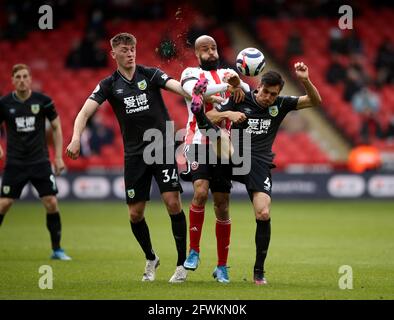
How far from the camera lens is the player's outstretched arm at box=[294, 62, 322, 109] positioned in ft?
31.5

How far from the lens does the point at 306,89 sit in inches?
386

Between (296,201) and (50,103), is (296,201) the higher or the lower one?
the lower one

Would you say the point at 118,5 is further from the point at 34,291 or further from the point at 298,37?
the point at 34,291

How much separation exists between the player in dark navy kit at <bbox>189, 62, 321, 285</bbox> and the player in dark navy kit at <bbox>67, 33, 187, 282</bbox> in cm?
67

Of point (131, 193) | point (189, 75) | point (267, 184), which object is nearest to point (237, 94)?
point (189, 75)

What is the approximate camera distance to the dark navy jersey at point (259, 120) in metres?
10.0

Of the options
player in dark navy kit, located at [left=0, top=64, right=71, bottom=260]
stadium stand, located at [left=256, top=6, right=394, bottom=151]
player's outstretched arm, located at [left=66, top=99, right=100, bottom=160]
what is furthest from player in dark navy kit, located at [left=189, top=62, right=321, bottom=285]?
stadium stand, located at [left=256, top=6, right=394, bottom=151]

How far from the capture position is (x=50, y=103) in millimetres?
12945

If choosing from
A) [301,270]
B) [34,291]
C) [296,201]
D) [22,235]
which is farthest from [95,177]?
[34,291]

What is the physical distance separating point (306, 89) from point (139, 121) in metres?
1.88

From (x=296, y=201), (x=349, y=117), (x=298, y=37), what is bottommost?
(x=296, y=201)

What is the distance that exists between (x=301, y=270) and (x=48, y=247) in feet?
15.6

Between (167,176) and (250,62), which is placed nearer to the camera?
(250,62)

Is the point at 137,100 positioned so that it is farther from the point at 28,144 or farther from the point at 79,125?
the point at 28,144
